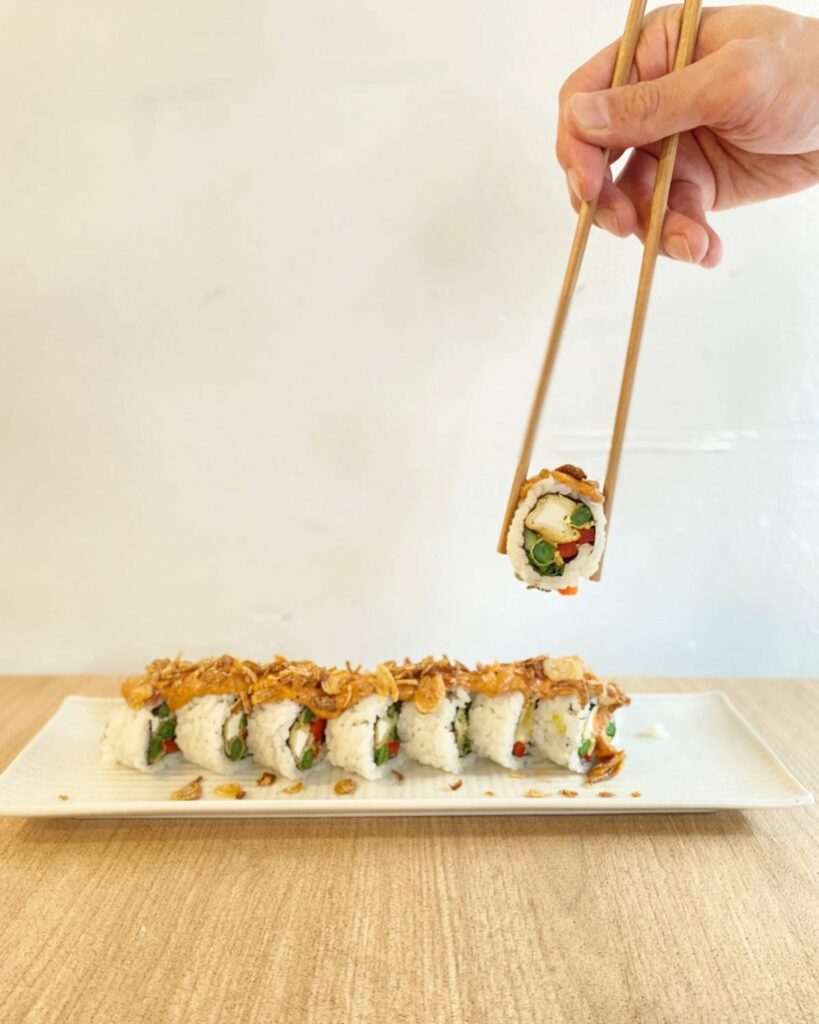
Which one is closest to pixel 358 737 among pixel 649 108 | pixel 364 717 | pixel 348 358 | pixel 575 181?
pixel 364 717

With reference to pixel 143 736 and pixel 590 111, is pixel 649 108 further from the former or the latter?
pixel 143 736

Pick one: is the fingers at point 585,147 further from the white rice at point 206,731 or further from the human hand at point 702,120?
the white rice at point 206,731

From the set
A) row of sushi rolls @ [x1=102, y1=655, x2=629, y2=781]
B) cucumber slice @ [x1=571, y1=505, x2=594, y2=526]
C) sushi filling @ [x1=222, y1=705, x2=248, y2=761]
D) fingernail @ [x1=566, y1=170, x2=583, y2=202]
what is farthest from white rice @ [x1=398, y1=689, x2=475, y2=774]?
fingernail @ [x1=566, y1=170, x2=583, y2=202]

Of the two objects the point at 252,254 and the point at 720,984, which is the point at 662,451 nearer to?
the point at 252,254

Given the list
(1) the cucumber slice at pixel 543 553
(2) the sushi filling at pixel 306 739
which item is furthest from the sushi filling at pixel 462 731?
(1) the cucumber slice at pixel 543 553

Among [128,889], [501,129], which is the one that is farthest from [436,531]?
[128,889]

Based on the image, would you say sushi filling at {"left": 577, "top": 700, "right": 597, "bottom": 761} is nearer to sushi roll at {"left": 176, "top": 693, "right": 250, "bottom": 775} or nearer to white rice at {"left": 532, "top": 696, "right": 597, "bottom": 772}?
white rice at {"left": 532, "top": 696, "right": 597, "bottom": 772}
